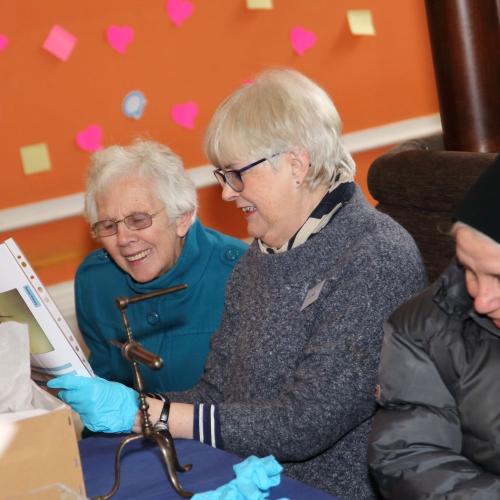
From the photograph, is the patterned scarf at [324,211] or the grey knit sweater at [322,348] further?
the patterned scarf at [324,211]

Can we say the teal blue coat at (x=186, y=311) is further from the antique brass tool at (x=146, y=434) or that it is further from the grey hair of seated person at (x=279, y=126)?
the antique brass tool at (x=146, y=434)

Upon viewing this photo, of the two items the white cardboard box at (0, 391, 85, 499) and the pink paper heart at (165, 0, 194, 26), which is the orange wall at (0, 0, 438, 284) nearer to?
the pink paper heart at (165, 0, 194, 26)

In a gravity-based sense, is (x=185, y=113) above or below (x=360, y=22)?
below

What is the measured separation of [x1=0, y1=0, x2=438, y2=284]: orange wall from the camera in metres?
3.42

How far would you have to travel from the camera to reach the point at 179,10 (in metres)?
3.61

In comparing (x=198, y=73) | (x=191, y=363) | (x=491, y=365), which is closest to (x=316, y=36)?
(x=198, y=73)

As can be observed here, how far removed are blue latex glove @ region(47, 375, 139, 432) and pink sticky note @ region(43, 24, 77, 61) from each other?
180cm

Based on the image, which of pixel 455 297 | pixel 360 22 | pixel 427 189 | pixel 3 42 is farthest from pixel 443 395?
pixel 360 22

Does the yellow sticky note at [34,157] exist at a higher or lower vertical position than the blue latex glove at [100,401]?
higher

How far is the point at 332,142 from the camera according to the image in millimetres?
2080

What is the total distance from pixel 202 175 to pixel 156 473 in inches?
81.7

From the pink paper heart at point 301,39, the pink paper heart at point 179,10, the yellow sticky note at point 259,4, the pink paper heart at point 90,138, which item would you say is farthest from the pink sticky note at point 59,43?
the pink paper heart at point 301,39

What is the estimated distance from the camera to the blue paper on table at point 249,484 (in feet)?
4.99

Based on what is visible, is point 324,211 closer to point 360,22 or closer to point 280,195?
point 280,195
